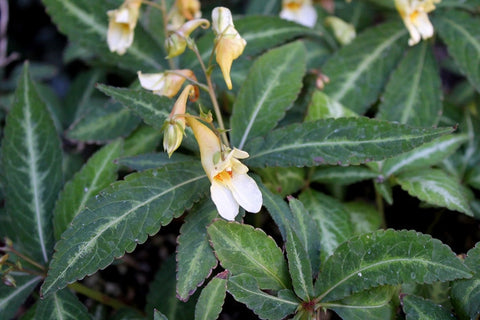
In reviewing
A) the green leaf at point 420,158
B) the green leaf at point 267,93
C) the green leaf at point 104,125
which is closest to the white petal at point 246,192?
the green leaf at point 267,93

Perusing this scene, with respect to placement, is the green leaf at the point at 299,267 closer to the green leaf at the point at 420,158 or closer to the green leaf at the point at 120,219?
the green leaf at the point at 120,219

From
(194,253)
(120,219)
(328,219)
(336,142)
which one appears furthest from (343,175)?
(120,219)

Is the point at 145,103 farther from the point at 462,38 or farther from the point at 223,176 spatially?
the point at 462,38

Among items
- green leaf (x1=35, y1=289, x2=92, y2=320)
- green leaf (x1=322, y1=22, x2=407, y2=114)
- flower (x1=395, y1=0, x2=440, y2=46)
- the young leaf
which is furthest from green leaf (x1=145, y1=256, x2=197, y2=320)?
flower (x1=395, y1=0, x2=440, y2=46)

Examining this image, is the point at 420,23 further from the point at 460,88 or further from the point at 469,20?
the point at 460,88

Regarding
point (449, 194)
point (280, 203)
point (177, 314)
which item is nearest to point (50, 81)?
point (177, 314)

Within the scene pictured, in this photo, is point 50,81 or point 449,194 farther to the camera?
point 50,81

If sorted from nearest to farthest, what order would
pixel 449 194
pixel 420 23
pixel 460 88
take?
pixel 449 194 < pixel 420 23 < pixel 460 88
